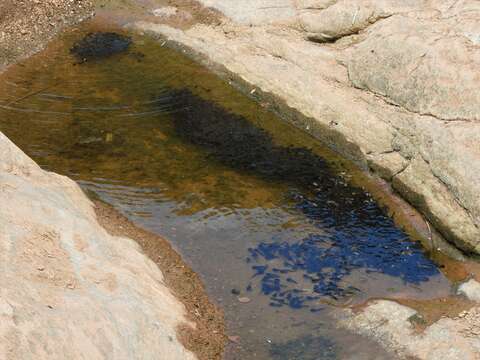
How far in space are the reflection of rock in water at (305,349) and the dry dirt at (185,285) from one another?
1054 millimetres

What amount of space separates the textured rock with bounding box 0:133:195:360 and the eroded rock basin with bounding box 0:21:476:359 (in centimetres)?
179

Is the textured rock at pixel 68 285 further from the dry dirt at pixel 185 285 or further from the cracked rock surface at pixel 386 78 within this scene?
the cracked rock surface at pixel 386 78

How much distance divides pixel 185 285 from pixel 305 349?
2.79 m

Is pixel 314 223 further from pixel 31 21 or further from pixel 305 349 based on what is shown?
pixel 31 21

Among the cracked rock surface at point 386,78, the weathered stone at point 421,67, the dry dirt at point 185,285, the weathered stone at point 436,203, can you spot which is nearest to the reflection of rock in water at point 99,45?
the cracked rock surface at point 386,78

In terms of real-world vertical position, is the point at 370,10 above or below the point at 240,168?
above

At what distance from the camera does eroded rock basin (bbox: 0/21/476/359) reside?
13.4 metres

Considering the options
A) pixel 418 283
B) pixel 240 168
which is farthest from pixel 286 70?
pixel 418 283

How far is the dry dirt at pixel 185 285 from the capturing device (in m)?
11.9

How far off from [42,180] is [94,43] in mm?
11982

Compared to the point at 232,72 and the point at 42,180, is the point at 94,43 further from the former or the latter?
the point at 42,180

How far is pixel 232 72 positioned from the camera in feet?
72.2

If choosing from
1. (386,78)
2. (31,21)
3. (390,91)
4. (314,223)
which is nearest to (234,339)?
(314,223)

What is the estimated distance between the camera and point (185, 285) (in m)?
13.5
